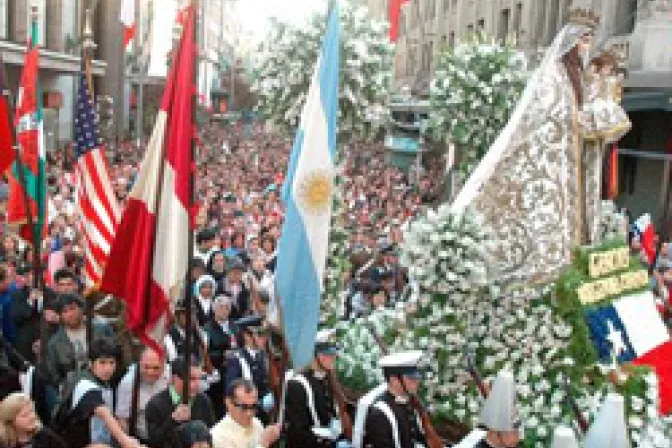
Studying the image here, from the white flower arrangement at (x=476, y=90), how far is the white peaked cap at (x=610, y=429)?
10.6 m

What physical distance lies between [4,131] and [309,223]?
4.08 m

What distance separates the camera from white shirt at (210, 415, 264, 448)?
5.38 m

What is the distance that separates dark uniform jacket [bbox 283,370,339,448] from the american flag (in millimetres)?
2619

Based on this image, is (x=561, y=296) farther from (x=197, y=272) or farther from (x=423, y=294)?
(x=197, y=272)

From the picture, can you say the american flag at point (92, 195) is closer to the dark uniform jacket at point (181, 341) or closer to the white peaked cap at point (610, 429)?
the dark uniform jacket at point (181, 341)

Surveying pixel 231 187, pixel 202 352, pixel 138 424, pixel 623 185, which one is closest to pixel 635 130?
pixel 623 185

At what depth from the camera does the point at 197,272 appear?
9820 millimetres

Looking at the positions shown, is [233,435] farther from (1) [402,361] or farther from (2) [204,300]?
(2) [204,300]

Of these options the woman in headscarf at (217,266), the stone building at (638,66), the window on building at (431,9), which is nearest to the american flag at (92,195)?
the woman in headscarf at (217,266)

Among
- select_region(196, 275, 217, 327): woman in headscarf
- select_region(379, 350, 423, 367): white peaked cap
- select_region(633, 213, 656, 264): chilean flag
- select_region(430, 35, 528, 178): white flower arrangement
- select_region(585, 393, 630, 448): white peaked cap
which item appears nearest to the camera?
select_region(585, 393, 630, 448): white peaked cap

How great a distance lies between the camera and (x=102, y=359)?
5.76m

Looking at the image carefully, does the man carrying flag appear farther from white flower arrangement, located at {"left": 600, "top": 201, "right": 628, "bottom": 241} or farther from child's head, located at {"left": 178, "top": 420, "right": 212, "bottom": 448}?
white flower arrangement, located at {"left": 600, "top": 201, "right": 628, "bottom": 241}

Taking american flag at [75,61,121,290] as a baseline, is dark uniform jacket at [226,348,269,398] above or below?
below

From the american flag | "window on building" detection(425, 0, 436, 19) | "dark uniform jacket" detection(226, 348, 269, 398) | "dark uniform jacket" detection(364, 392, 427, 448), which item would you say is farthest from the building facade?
"dark uniform jacket" detection(364, 392, 427, 448)
